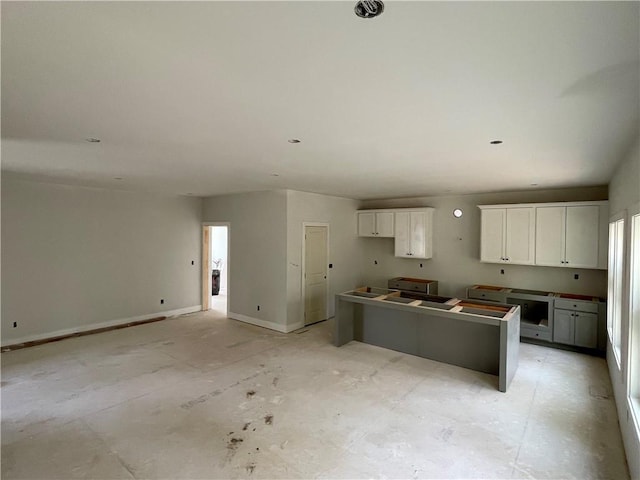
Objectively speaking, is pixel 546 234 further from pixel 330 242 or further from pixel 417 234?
pixel 330 242

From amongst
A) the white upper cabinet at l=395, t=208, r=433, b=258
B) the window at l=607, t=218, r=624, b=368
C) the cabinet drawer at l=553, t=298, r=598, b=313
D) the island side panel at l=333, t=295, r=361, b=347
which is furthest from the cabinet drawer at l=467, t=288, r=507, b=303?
the island side panel at l=333, t=295, r=361, b=347

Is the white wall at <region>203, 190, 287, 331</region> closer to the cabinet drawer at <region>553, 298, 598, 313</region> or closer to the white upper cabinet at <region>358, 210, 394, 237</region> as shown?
the white upper cabinet at <region>358, 210, 394, 237</region>

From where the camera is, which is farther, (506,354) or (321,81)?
(506,354)

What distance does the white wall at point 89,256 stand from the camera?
5340 mm

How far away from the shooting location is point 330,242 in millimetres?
7109

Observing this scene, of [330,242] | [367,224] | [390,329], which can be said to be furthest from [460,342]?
[367,224]

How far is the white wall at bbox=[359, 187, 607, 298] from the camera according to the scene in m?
5.65

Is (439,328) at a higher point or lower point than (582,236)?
lower

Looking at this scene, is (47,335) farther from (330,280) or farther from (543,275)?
(543,275)

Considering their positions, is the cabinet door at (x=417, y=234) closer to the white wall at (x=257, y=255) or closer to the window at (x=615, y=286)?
the white wall at (x=257, y=255)

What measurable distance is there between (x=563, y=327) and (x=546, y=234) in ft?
4.91

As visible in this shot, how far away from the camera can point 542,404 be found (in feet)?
11.9

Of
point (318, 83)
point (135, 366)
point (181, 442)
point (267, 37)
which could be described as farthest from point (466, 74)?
point (135, 366)

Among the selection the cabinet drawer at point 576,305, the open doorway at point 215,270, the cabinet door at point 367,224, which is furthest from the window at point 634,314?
the open doorway at point 215,270
